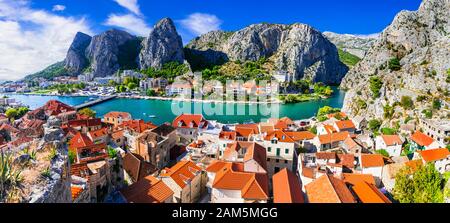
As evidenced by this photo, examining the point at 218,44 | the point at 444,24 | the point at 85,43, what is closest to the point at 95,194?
the point at 444,24

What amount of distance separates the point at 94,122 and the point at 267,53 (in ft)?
397

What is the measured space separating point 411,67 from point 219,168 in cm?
3800

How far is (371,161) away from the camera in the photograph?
2102 centimetres

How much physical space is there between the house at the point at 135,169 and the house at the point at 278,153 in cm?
910

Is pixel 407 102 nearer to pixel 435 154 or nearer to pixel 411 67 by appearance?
pixel 411 67

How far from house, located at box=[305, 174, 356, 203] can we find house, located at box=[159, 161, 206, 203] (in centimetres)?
686

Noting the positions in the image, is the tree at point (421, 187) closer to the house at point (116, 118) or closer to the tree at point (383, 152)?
the tree at point (383, 152)

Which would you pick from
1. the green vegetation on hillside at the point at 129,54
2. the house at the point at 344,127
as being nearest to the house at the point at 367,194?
the house at the point at 344,127

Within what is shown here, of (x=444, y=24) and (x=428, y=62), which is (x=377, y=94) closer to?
(x=428, y=62)

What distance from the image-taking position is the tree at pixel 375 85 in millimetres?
42459

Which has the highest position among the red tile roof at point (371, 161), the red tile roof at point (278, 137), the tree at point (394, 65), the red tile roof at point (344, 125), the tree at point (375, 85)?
the tree at point (394, 65)

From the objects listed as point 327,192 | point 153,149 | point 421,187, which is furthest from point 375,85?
point 153,149

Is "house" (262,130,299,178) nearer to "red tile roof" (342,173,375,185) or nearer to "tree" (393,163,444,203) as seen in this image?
"red tile roof" (342,173,375,185)

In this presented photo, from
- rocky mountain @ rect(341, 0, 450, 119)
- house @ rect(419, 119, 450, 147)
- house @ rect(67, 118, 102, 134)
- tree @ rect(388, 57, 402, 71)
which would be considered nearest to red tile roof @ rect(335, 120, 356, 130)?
rocky mountain @ rect(341, 0, 450, 119)
